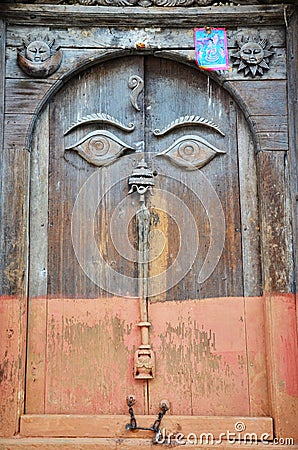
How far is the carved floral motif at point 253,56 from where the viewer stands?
3.12 metres

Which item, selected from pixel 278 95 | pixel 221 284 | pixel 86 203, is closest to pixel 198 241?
pixel 221 284

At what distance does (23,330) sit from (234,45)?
1617 millimetres

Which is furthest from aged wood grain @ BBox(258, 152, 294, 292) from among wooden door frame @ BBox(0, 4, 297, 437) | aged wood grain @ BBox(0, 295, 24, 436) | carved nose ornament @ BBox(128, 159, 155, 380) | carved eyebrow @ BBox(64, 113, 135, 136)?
aged wood grain @ BBox(0, 295, 24, 436)

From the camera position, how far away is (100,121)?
314cm

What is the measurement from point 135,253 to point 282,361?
2.61 feet

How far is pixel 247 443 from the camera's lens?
281 centimetres

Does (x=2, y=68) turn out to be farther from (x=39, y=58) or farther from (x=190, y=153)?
(x=190, y=153)

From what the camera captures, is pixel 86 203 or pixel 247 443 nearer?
pixel 247 443

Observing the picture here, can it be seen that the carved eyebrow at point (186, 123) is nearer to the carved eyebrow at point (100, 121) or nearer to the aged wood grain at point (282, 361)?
the carved eyebrow at point (100, 121)

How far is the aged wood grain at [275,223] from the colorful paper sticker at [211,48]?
0.48m

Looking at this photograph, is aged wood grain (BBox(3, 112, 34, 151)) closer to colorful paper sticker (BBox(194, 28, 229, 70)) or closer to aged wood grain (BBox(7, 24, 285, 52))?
aged wood grain (BBox(7, 24, 285, 52))

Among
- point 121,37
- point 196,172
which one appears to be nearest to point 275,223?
point 196,172

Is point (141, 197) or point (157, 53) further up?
point (157, 53)

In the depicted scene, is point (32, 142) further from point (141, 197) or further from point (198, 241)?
point (198, 241)
